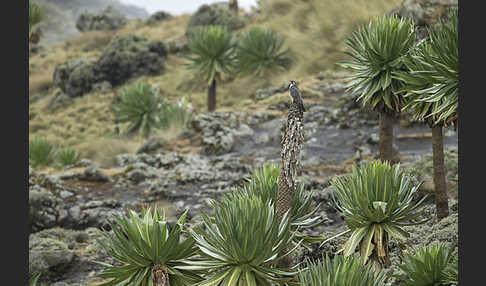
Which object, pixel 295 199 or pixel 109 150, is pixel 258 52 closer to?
pixel 109 150

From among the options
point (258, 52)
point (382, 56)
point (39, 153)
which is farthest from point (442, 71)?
point (258, 52)

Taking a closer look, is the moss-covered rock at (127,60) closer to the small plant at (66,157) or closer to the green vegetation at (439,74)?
the small plant at (66,157)

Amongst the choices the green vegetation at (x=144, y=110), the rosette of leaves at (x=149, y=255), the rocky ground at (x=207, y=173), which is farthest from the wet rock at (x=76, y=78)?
the rosette of leaves at (x=149, y=255)

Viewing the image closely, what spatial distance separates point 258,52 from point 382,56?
1387 centimetres

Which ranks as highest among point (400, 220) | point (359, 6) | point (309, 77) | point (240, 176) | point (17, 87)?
point (359, 6)

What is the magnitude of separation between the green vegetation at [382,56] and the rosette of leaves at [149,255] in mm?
3970

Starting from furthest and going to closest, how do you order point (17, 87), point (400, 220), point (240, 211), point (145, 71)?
1. point (145, 71)
2. point (400, 220)
3. point (240, 211)
4. point (17, 87)

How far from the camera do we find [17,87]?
1729 millimetres

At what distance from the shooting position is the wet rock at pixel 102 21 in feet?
148

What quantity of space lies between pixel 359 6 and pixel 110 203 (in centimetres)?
1515

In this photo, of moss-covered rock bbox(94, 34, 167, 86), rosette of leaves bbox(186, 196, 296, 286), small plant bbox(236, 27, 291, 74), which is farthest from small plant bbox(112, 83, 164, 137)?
moss-covered rock bbox(94, 34, 167, 86)

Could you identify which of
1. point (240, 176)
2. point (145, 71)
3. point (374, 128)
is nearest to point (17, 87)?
point (240, 176)

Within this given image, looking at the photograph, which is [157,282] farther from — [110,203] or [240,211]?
[110,203]

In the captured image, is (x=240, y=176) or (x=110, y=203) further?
(x=240, y=176)
